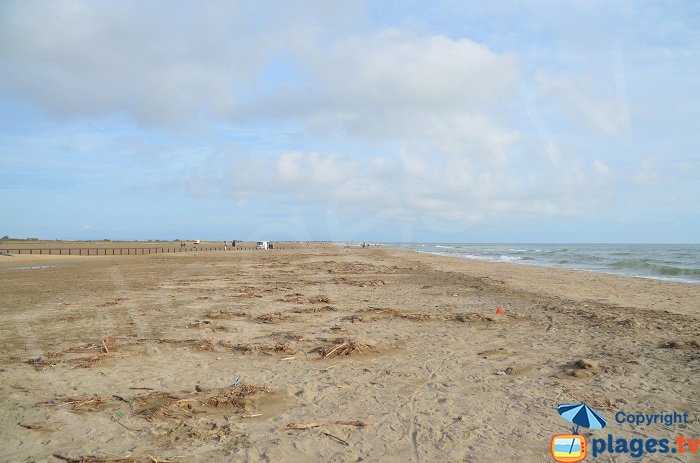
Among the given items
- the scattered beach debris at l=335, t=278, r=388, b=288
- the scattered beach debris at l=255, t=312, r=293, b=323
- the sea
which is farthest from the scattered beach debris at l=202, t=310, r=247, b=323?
the sea

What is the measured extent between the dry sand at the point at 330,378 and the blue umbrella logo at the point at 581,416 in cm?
12

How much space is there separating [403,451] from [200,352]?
489 centimetres

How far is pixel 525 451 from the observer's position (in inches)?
169

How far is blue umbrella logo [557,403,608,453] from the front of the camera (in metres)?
4.89

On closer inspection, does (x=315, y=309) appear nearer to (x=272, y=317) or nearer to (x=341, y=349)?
(x=272, y=317)

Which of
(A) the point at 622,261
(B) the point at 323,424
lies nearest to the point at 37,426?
(B) the point at 323,424

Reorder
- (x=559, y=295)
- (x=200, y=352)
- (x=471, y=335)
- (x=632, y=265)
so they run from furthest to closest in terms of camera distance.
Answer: (x=632, y=265) → (x=559, y=295) → (x=471, y=335) → (x=200, y=352)

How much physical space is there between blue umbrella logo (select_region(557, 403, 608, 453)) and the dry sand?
12 cm

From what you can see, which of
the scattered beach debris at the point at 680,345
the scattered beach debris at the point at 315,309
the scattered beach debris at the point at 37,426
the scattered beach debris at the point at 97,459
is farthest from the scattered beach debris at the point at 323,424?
the scattered beach debris at the point at 315,309

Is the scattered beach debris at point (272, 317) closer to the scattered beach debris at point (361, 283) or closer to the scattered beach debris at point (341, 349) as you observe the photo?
the scattered beach debris at point (341, 349)

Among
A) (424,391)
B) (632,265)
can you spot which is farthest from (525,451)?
(632,265)

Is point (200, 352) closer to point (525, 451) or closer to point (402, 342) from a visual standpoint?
point (402, 342)

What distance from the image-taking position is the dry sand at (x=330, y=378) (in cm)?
454

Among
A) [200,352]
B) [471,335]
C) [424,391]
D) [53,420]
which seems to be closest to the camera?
[53,420]
